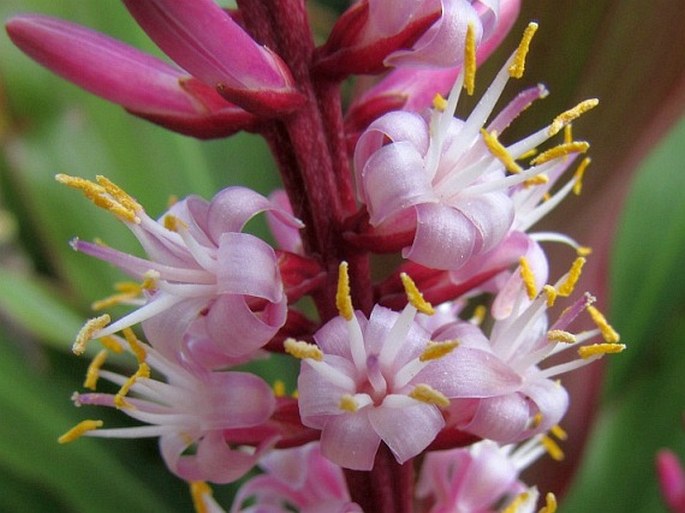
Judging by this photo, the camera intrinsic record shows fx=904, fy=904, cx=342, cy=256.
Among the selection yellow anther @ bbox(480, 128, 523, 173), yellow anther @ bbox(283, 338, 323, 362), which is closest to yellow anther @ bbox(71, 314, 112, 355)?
yellow anther @ bbox(283, 338, 323, 362)

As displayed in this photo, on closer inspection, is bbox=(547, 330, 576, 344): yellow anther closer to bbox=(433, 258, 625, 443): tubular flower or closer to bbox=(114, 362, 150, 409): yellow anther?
bbox=(433, 258, 625, 443): tubular flower

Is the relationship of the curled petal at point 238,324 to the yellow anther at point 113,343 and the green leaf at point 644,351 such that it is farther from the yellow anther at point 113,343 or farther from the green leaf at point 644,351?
the green leaf at point 644,351

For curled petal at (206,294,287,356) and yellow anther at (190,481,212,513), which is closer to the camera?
curled petal at (206,294,287,356)

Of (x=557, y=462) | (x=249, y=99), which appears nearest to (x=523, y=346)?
(x=249, y=99)

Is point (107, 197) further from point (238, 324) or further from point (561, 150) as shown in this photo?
point (561, 150)

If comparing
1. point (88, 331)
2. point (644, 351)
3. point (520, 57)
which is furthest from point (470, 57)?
point (644, 351)

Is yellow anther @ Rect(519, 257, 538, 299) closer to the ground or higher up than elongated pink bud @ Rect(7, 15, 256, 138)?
closer to the ground

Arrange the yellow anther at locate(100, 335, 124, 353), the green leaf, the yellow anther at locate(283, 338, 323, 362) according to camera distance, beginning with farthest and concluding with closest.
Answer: the green leaf < the yellow anther at locate(100, 335, 124, 353) < the yellow anther at locate(283, 338, 323, 362)

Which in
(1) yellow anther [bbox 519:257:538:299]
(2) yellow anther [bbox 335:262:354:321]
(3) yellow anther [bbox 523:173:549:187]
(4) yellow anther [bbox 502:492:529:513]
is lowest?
(4) yellow anther [bbox 502:492:529:513]
